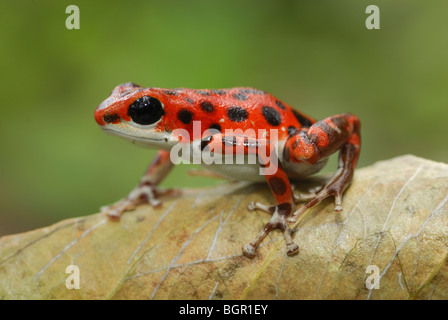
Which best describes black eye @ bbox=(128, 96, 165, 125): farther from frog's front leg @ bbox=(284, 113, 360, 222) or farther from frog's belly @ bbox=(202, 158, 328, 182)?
frog's front leg @ bbox=(284, 113, 360, 222)

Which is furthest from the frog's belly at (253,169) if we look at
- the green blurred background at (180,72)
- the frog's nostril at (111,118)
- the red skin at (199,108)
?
the green blurred background at (180,72)

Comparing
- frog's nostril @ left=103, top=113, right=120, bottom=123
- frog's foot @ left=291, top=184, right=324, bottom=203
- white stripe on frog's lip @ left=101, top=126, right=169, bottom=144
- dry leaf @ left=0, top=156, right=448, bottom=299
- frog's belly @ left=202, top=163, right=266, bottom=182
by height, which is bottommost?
dry leaf @ left=0, top=156, right=448, bottom=299

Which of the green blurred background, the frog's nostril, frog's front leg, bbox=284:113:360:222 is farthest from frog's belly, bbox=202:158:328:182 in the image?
the green blurred background

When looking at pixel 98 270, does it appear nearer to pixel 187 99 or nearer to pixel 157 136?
pixel 157 136

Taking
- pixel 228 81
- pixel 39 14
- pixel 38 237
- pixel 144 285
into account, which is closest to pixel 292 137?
pixel 144 285

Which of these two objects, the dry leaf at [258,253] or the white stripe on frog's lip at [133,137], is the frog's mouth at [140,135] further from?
the dry leaf at [258,253]

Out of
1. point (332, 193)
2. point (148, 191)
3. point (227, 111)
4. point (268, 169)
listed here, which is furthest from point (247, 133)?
point (148, 191)

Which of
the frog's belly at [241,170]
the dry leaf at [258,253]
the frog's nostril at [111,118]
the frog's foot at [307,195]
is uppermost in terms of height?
the frog's nostril at [111,118]

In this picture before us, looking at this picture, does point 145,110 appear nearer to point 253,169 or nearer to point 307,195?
point 253,169
